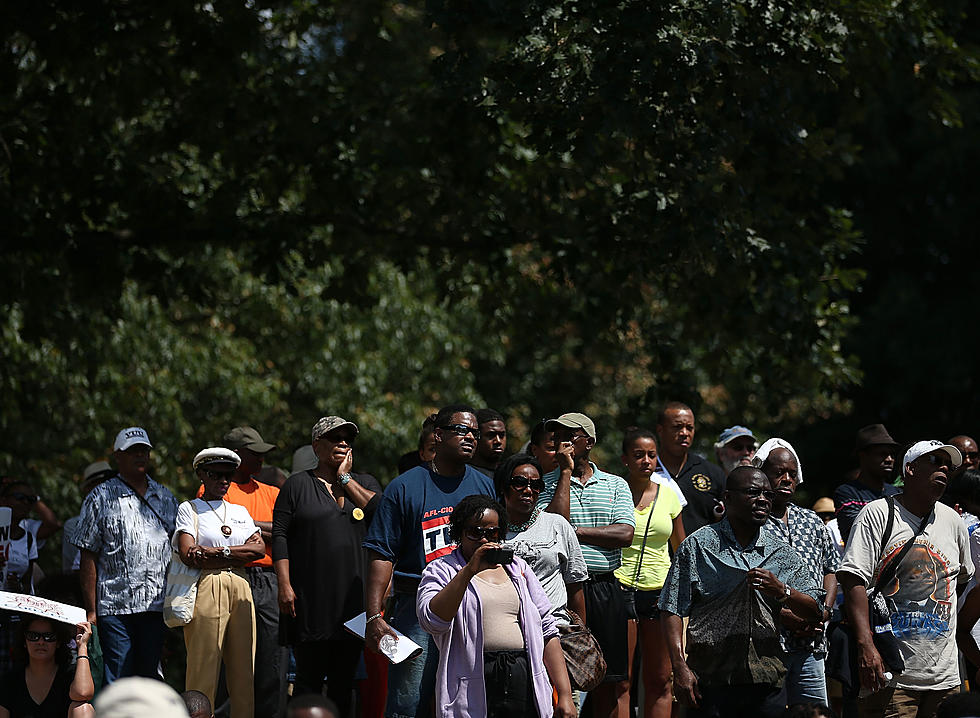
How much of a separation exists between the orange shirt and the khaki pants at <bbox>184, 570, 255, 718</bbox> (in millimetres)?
378

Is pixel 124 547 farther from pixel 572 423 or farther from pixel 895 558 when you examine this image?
pixel 895 558

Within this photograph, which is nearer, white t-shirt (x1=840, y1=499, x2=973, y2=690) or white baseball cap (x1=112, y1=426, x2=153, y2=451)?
white t-shirt (x1=840, y1=499, x2=973, y2=690)

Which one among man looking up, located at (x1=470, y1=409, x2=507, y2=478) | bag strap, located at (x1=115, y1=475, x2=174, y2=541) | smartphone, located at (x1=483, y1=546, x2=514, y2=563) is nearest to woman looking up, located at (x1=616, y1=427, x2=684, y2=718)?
man looking up, located at (x1=470, y1=409, x2=507, y2=478)

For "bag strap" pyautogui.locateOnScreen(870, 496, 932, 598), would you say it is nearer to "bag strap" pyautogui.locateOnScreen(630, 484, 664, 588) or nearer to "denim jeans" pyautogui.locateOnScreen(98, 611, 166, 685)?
"bag strap" pyautogui.locateOnScreen(630, 484, 664, 588)

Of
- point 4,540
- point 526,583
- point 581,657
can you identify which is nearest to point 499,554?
point 526,583

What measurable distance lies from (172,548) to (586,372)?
66.6 ft

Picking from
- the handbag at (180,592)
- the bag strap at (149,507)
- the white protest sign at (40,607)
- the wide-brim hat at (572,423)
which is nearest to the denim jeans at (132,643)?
the handbag at (180,592)

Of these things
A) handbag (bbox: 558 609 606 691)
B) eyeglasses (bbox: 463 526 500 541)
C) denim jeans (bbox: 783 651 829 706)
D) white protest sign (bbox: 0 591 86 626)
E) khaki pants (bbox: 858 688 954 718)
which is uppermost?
eyeglasses (bbox: 463 526 500 541)

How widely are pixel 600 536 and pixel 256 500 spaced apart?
2.42m

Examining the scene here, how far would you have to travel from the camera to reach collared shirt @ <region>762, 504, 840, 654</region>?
7.17 metres

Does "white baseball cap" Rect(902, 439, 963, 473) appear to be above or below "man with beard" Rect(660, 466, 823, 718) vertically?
above

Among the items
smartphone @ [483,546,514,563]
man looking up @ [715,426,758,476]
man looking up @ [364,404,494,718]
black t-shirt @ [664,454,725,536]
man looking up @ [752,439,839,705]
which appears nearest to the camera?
smartphone @ [483,546,514,563]

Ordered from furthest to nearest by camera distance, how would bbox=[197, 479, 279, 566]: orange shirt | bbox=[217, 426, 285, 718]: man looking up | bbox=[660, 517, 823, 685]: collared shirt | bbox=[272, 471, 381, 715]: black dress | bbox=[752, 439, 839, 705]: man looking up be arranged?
1. bbox=[197, 479, 279, 566]: orange shirt
2. bbox=[217, 426, 285, 718]: man looking up
3. bbox=[272, 471, 381, 715]: black dress
4. bbox=[752, 439, 839, 705]: man looking up
5. bbox=[660, 517, 823, 685]: collared shirt

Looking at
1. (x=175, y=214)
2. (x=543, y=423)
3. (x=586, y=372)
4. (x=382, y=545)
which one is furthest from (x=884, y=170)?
(x=382, y=545)
